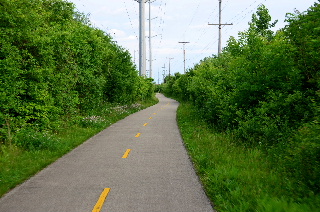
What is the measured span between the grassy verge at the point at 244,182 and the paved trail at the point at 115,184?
338mm

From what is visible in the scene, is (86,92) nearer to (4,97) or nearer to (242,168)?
(4,97)

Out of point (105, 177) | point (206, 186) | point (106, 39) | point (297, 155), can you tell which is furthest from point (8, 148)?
point (106, 39)

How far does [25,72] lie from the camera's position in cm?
1141

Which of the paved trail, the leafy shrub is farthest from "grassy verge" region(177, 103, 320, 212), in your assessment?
the leafy shrub

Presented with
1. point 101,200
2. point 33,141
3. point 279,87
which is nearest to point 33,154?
point 33,141

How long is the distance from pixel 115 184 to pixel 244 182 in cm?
289

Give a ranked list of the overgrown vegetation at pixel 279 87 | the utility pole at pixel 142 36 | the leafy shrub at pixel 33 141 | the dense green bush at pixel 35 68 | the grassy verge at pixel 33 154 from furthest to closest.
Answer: the utility pole at pixel 142 36 < the leafy shrub at pixel 33 141 < the dense green bush at pixel 35 68 < the overgrown vegetation at pixel 279 87 < the grassy verge at pixel 33 154

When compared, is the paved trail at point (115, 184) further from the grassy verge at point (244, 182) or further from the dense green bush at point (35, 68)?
the dense green bush at point (35, 68)

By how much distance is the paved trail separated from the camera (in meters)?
5.87

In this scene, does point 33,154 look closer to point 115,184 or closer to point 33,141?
point 33,141

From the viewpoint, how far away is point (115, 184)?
285 inches

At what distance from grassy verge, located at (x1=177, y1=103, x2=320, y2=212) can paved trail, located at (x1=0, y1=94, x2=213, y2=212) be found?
338 mm

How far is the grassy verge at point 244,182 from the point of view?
5289 millimetres

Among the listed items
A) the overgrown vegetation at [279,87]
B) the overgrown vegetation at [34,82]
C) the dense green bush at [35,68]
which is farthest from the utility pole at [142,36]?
the overgrown vegetation at [279,87]
